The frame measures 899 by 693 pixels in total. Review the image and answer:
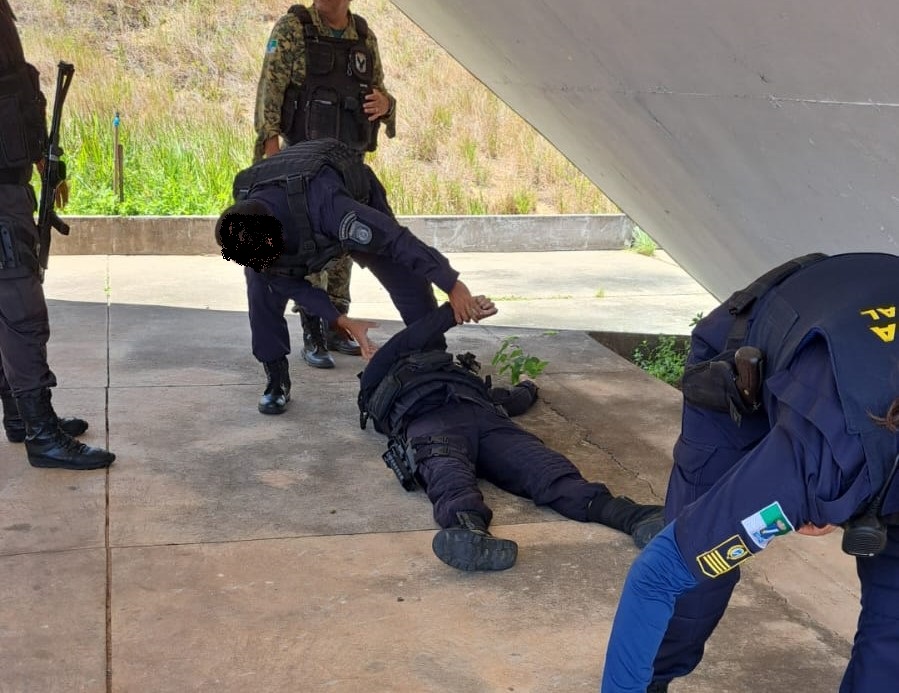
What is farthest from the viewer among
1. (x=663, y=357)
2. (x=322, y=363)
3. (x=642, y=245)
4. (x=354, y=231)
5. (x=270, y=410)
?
(x=642, y=245)

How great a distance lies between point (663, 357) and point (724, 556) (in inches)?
183

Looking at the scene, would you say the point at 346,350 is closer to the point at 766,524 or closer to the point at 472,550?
the point at 472,550

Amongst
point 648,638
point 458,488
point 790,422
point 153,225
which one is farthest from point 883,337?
point 153,225

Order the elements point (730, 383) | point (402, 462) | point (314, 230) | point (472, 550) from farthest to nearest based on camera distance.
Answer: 1. point (314, 230)
2. point (402, 462)
3. point (472, 550)
4. point (730, 383)

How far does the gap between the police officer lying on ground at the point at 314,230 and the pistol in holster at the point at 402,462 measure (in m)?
0.35

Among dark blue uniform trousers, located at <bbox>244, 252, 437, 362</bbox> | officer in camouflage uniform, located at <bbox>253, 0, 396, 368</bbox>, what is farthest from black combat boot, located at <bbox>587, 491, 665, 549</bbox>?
officer in camouflage uniform, located at <bbox>253, 0, 396, 368</bbox>

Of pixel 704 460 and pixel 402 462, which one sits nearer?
pixel 704 460

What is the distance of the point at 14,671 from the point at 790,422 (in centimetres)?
183

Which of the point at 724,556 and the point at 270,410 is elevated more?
the point at 724,556

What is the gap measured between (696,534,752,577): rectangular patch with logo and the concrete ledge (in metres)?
7.08

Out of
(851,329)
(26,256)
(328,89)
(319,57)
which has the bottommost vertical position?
(26,256)

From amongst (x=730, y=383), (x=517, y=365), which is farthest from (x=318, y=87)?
(x=730, y=383)

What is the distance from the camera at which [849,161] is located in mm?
2443

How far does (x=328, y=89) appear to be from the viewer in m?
5.29
